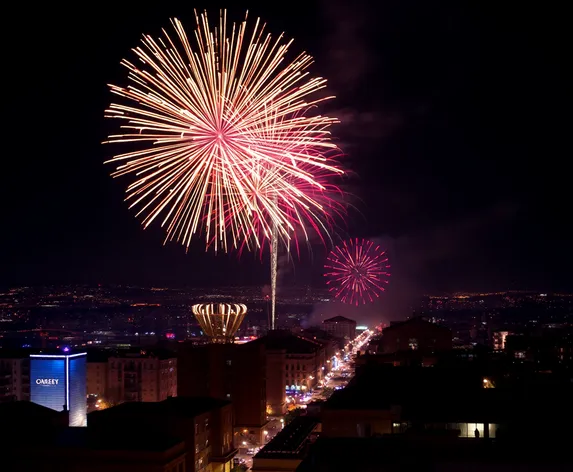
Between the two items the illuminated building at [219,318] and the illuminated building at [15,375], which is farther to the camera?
Answer: the illuminated building at [15,375]

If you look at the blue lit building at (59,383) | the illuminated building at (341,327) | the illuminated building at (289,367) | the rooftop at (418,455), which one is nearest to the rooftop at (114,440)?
the rooftop at (418,455)

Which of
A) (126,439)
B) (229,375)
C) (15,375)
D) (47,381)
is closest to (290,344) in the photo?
(15,375)

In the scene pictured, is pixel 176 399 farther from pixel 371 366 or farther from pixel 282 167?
pixel 282 167

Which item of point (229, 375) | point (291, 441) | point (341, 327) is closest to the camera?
point (291, 441)

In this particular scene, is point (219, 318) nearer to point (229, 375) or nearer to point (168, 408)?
point (229, 375)

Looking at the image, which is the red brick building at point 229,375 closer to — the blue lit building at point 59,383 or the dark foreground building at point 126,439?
the blue lit building at point 59,383

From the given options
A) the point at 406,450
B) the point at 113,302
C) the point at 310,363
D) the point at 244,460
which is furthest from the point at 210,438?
the point at 113,302
